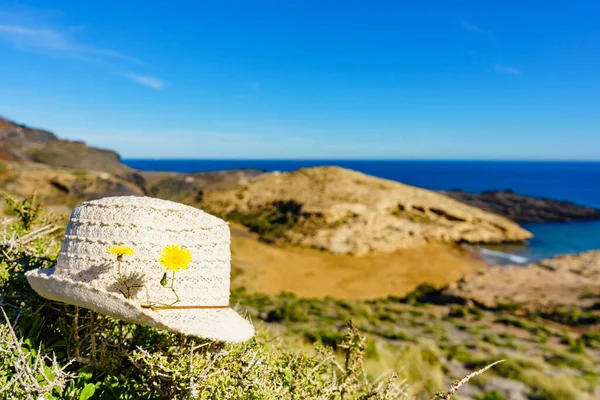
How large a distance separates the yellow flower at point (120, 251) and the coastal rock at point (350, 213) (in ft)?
81.5

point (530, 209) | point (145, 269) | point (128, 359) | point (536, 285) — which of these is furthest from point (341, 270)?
point (530, 209)

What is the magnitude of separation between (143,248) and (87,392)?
682 millimetres

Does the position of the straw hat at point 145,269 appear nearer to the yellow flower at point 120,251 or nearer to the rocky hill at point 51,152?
the yellow flower at point 120,251

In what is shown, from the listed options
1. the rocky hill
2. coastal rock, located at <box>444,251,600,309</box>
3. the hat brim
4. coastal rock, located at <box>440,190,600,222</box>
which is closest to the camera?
the hat brim

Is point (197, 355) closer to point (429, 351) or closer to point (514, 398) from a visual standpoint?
point (514, 398)

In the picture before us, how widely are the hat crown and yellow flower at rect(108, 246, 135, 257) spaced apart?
38 mm

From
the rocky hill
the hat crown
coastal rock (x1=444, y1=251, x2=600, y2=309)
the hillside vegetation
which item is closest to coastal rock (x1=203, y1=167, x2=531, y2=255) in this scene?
coastal rock (x1=444, y1=251, x2=600, y2=309)

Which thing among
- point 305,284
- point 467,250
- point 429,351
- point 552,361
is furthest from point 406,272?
point 429,351

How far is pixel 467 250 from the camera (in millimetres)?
29562

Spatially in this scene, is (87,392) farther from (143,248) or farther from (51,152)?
(51,152)

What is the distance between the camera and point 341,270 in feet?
76.2

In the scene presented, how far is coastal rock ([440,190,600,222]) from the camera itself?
48031 millimetres

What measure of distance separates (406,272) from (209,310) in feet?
76.0

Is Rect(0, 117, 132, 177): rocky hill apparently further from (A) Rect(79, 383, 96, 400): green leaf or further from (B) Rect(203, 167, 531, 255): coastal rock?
(A) Rect(79, 383, 96, 400): green leaf
